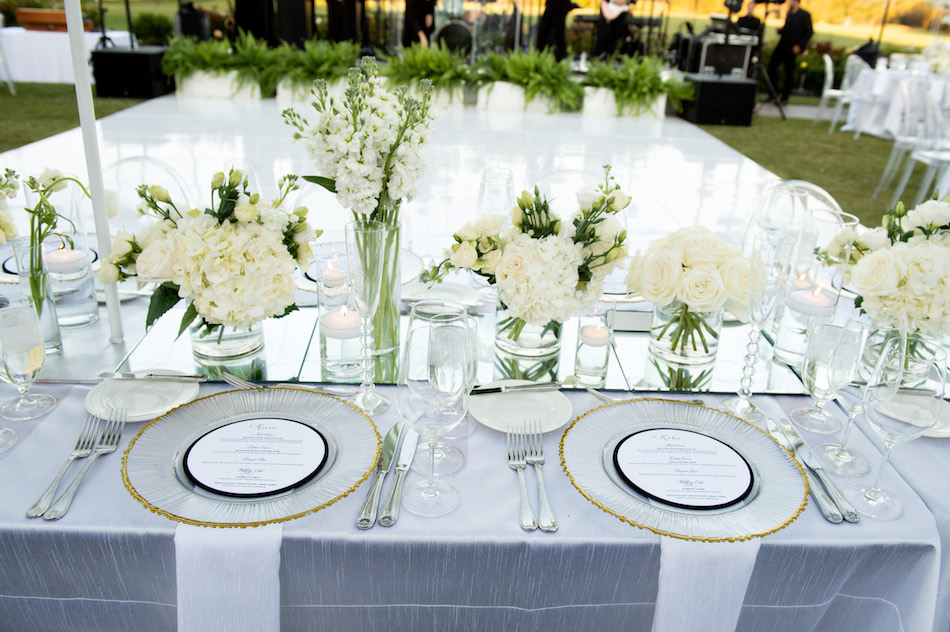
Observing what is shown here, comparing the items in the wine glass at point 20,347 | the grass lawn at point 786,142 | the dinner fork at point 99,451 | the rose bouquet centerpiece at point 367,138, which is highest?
the rose bouquet centerpiece at point 367,138

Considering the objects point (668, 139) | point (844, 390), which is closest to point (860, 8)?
point (668, 139)

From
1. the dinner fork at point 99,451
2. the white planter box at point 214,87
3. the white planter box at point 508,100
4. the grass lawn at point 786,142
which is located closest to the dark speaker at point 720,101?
the grass lawn at point 786,142

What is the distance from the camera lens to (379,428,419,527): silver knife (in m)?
0.91

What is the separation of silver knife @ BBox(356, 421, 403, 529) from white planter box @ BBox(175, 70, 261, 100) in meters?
8.24

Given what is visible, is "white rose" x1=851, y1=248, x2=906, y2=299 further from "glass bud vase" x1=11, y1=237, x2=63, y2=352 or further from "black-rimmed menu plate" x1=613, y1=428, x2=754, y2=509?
"glass bud vase" x1=11, y1=237, x2=63, y2=352

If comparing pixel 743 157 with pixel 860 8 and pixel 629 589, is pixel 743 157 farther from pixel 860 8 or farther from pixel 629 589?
pixel 860 8

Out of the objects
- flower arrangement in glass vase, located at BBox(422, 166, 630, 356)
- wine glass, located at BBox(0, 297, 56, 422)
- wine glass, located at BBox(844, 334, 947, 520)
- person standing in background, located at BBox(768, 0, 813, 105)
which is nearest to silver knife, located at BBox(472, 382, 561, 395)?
flower arrangement in glass vase, located at BBox(422, 166, 630, 356)

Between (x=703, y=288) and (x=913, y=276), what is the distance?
355 mm

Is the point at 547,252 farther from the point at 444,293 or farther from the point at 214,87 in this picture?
the point at 214,87

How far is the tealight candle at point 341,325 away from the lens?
1.37 metres

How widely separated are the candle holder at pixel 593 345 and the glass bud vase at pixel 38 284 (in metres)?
0.96

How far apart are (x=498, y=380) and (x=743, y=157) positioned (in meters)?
6.00

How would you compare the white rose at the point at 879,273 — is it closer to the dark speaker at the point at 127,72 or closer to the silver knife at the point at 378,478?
the silver knife at the point at 378,478

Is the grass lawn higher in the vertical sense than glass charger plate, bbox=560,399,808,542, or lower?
lower
